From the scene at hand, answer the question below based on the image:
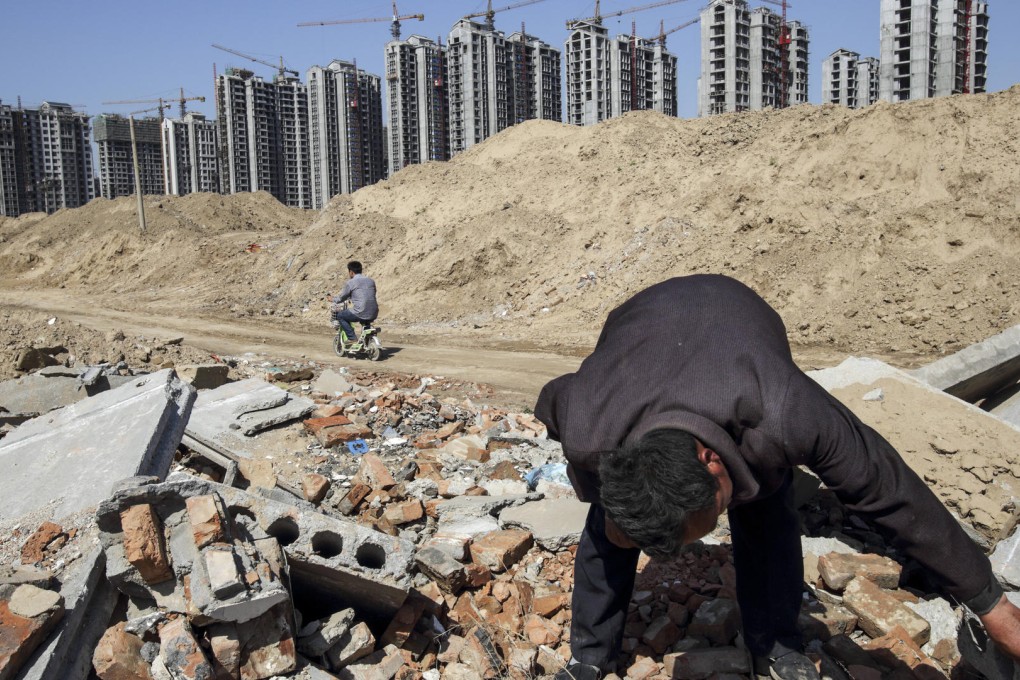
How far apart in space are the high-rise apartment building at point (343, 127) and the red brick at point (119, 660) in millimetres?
44149

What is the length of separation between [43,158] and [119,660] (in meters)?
65.0

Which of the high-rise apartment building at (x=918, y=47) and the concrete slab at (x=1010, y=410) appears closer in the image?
the concrete slab at (x=1010, y=410)

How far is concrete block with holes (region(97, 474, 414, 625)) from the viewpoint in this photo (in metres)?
2.68

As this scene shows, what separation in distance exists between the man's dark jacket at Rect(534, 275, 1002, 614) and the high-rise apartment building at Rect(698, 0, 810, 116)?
3042 centimetres

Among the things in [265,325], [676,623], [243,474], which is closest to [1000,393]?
[676,623]

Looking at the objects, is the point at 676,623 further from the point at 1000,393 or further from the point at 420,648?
the point at 1000,393

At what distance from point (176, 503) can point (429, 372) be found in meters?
7.72

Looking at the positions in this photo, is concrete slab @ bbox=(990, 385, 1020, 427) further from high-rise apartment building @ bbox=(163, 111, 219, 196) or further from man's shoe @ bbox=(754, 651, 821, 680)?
high-rise apartment building @ bbox=(163, 111, 219, 196)

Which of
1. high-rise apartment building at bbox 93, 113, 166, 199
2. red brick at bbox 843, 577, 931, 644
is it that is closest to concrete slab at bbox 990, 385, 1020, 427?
red brick at bbox 843, 577, 931, 644

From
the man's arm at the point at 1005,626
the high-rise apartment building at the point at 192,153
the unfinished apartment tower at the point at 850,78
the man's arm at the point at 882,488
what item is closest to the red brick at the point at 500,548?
the man's arm at the point at 882,488

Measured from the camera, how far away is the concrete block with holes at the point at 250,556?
2.68 metres

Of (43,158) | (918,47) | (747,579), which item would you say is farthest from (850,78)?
(43,158)

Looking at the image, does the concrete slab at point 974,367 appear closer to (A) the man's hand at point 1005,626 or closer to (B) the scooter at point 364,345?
(A) the man's hand at point 1005,626

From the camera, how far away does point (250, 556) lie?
2887mm
